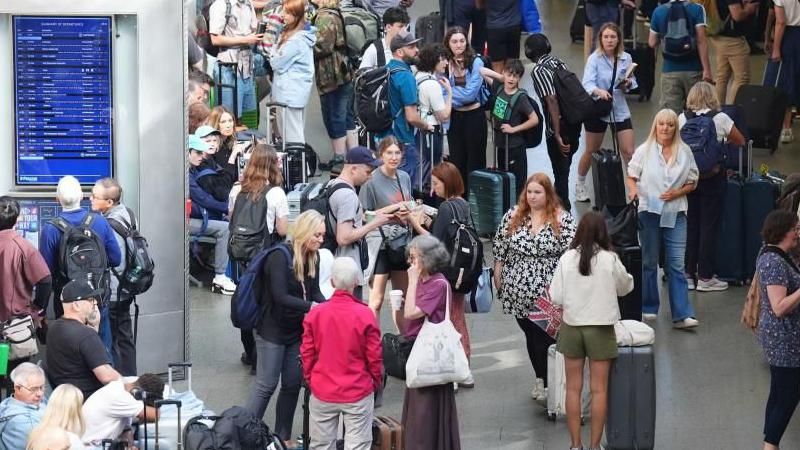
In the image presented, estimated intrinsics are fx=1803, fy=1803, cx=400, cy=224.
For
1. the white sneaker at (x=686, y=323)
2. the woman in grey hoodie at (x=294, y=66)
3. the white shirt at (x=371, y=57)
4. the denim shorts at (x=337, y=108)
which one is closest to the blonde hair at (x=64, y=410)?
the white sneaker at (x=686, y=323)

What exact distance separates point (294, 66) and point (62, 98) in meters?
4.15

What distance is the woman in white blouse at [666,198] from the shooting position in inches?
568

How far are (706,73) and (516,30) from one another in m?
2.40

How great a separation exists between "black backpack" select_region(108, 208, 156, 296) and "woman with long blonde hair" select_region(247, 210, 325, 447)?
1.24 metres

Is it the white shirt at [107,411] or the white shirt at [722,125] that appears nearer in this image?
the white shirt at [107,411]

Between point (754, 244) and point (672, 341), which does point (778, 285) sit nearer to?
→ point (672, 341)

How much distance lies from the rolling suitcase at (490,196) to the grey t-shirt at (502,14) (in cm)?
355

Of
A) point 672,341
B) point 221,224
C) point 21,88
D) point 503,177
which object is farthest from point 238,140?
point 672,341

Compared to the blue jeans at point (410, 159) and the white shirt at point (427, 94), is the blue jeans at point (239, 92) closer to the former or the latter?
the blue jeans at point (410, 159)

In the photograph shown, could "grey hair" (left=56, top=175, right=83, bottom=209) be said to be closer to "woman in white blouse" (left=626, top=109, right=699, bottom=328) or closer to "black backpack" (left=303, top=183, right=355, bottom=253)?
"black backpack" (left=303, top=183, right=355, bottom=253)

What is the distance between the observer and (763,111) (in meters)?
19.7

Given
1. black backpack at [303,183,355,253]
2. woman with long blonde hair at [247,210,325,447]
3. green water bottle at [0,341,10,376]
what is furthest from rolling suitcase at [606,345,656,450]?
green water bottle at [0,341,10,376]

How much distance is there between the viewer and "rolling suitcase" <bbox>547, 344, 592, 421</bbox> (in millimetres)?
12547

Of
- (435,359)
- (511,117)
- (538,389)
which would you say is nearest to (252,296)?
(435,359)
